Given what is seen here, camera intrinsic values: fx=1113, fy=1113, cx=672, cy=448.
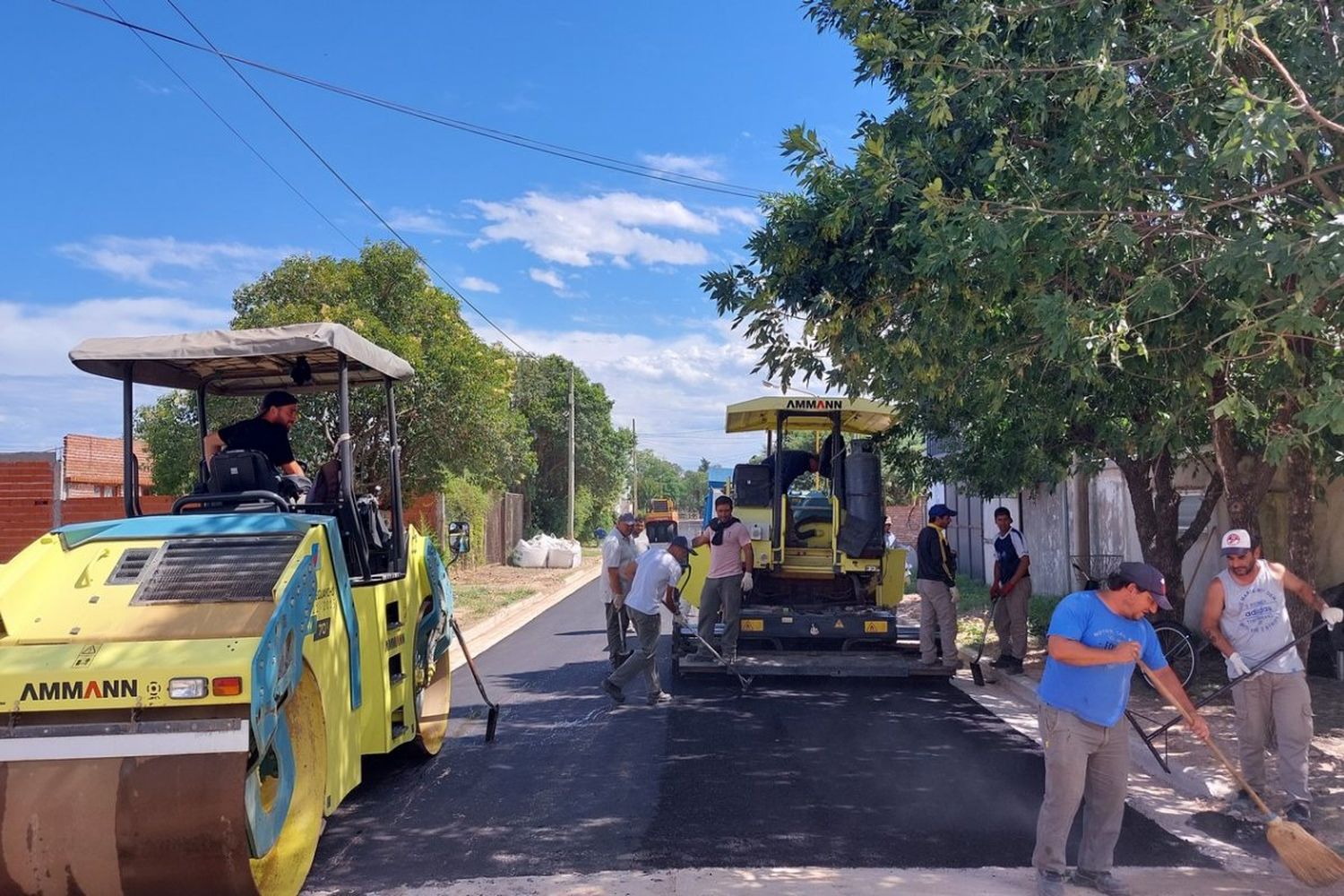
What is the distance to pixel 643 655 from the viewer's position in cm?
997

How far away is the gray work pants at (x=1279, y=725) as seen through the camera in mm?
6188

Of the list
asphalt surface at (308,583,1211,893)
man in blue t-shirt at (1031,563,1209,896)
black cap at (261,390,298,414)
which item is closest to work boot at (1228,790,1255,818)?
asphalt surface at (308,583,1211,893)

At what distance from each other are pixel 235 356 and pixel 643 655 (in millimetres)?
4885

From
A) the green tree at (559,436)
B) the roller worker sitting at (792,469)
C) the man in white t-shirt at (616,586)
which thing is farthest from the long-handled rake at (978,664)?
the green tree at (559,436)

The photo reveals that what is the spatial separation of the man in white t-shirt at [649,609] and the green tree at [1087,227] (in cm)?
223

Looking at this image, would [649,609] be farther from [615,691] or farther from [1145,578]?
[1145,578]

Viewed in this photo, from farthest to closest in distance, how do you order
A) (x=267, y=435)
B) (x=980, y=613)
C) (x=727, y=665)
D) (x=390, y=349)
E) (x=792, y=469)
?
(x=390, y=349), (x=980, y=613), (x=792, y=469), (x=727, y=665), (x=267, y=435)

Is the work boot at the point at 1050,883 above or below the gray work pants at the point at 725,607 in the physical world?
below

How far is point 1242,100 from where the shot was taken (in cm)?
508

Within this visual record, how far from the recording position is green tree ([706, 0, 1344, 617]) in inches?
227

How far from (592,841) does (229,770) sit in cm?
226

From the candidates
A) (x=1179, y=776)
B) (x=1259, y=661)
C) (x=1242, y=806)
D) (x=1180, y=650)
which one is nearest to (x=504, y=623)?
(x=1180, y=650)

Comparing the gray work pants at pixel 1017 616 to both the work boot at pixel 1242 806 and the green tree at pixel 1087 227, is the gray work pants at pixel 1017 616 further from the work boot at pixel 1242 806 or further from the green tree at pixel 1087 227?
the work boot at pixel 1242 806

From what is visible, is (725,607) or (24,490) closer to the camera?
(725,607)
